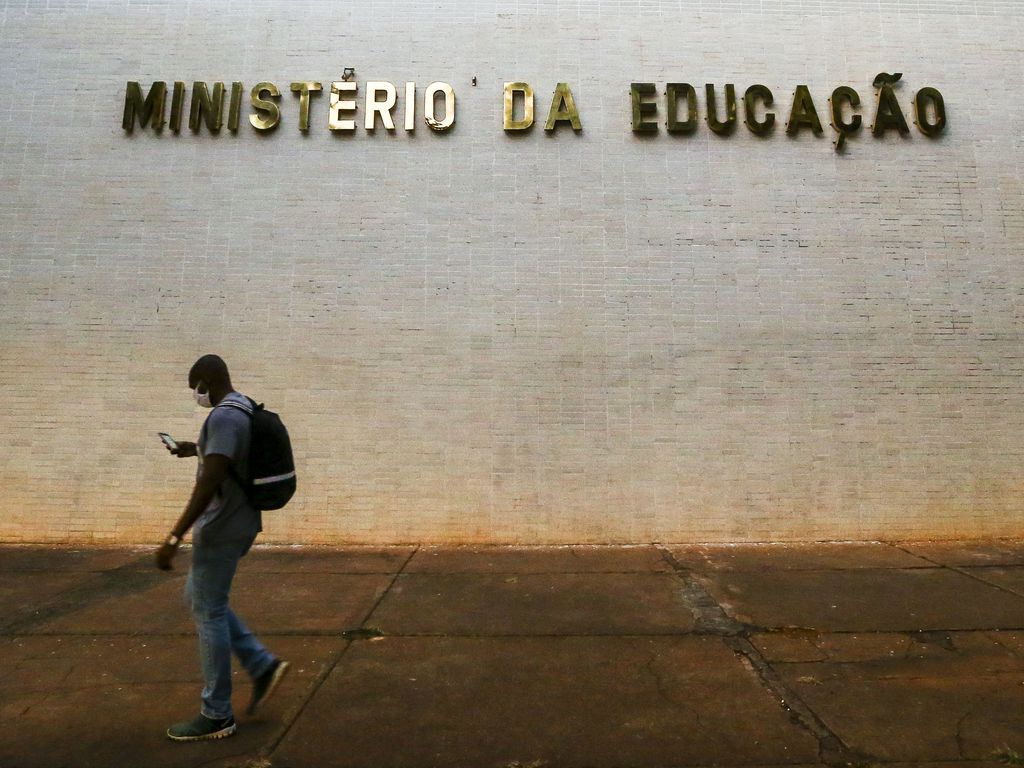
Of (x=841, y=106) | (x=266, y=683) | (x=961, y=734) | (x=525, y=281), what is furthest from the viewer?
(x=841, y=106)

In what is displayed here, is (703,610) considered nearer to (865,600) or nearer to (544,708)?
(865,600)

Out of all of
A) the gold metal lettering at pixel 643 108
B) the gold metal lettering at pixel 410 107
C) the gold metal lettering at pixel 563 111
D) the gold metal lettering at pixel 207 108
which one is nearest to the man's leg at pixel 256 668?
the gold metal lettering at pixel 410 107

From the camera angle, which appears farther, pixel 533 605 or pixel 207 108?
pixel 207 108

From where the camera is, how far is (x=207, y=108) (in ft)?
25.4

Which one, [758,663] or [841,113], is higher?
[841,113]

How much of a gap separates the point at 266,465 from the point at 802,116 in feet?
24.0

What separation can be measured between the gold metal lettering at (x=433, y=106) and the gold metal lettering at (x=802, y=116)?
3.87 metres

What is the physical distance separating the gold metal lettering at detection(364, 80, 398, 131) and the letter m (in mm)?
2356

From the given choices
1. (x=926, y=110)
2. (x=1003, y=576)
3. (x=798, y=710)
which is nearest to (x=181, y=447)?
(x=798, y=710)

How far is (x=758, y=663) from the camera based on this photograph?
12.6 ft

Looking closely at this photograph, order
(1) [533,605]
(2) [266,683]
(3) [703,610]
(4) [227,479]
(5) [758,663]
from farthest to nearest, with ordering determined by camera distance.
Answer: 1. (1) [533,605]
2. (3) [703,610]
3. (5) [758,663]
4. (2) [266,683]
5. (4) [227,479]

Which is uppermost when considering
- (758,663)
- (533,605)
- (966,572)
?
(758,663)

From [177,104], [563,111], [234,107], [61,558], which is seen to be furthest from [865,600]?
[177,104]

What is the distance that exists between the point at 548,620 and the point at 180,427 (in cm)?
477
